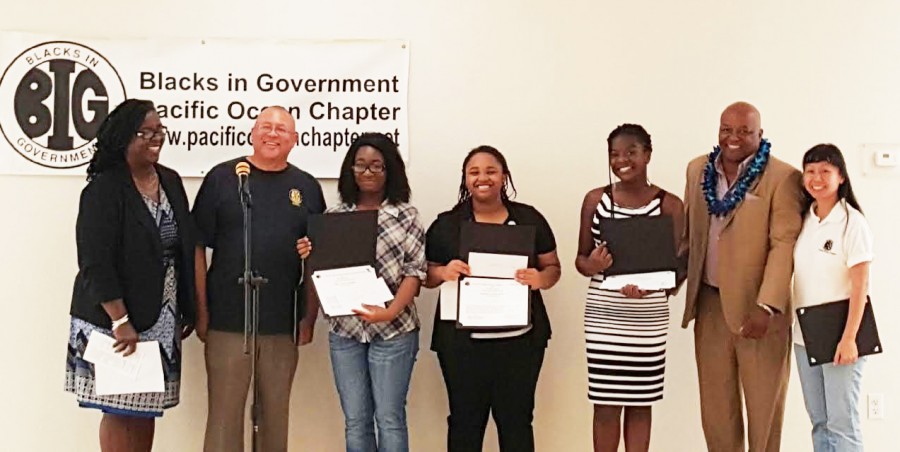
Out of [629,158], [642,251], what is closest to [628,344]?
[642,251]

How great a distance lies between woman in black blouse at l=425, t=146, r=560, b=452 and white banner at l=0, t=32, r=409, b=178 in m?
0.76

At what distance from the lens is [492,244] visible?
295 centimetres

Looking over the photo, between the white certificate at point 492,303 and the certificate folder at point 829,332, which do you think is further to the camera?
the white certificate at point 492,303

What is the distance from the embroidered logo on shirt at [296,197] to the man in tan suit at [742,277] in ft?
5.03

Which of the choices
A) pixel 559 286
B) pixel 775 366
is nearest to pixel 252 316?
pixel 559 286

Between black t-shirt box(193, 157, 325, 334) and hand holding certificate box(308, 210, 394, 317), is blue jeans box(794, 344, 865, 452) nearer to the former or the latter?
hand holding certificate box(308, 210, 394, 317)

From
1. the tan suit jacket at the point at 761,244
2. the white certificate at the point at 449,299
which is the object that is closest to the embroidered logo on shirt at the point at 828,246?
the tan suit jacket at the point at 761,244

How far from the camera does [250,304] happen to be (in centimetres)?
286

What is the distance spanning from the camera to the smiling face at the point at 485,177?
302 cm

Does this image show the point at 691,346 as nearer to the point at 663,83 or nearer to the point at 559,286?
the point at 559,286

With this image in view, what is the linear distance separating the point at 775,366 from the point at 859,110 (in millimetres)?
1516

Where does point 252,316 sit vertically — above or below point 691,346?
above

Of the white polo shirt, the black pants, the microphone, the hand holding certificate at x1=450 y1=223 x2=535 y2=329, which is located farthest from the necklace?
the white polo shirt

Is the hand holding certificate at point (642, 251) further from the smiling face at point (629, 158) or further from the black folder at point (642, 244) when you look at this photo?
the smiling face at point (629, 158)
